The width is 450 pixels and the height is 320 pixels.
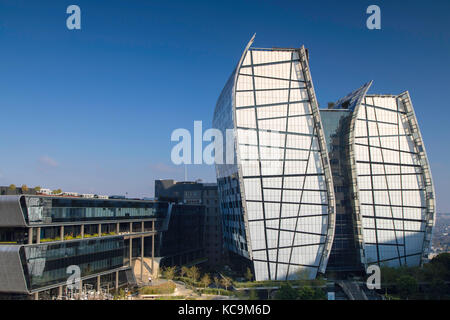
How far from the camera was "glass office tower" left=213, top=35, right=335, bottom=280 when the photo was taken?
2437 inches

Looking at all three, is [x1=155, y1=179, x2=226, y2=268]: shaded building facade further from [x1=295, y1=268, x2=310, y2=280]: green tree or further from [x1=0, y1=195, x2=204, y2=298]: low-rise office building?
[x1=295, y1=268, x2=310, y2=280]: green tree

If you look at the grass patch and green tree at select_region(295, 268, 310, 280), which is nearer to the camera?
the grass patch

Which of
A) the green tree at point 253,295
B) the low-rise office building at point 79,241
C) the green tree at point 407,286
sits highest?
the low-rise office building at point 79,241

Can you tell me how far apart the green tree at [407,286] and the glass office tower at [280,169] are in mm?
11674

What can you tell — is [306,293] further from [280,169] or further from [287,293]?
[280,169]

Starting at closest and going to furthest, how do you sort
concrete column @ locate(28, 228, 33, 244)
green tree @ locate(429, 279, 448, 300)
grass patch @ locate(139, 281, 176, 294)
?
1. concrete column @ locate(28, 228, 33, 244)
2. green tree @ locate(429, 279, 448, 300)
3. grass patch @ locate(139, 281, 176, 294)

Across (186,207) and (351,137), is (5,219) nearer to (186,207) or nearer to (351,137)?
(186,207)

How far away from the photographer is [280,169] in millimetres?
62531

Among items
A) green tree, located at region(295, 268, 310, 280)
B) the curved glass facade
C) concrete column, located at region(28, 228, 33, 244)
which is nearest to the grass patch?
concrete column, located at region(28, 228, 33, 244)

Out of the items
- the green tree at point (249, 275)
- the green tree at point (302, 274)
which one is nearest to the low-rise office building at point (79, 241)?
the green tree at point (249, 275)

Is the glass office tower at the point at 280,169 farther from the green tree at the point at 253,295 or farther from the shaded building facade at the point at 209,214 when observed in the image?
the shaded building facade at the point at 209,214

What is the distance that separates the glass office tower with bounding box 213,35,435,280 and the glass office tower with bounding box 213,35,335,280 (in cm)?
17

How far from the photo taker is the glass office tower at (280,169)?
2437 inches

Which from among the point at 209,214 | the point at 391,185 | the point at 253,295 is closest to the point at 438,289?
the point at 391,185
